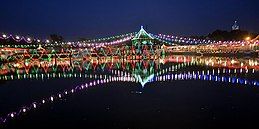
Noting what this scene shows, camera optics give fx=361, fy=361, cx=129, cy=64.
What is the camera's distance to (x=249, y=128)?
26.4 ft

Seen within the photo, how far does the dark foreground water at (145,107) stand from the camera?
8695 millimetres

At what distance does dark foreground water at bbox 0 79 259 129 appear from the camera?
870 cm

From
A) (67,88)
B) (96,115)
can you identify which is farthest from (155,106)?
(67,88)

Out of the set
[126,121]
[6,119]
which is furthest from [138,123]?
[6,119]

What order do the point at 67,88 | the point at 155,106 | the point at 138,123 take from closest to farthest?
the point at 138,123
the point at 155,106
the point at 67,88

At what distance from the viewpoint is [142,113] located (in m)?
9.73

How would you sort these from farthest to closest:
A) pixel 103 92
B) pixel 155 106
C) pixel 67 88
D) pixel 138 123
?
pixel 67 88, pixel 103 92, pixel 155 106, pixel 138 123

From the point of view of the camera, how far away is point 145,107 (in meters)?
10.5

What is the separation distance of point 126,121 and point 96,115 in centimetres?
110

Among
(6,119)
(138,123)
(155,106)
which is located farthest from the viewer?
(155,106)

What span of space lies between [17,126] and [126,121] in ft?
8.63

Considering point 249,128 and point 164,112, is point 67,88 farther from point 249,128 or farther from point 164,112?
point 249,128

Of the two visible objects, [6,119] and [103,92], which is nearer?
[6,119]

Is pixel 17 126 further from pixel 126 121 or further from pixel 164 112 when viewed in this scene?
pixel 164 112
